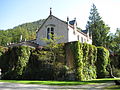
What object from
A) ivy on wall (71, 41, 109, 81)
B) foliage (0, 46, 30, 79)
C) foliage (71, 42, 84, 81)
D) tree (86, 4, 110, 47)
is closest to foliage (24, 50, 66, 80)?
foliage (0, 46, 30, 79)

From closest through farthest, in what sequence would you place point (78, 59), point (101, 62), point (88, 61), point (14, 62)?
1. point (78, 59)
2. point (14, 62)
3. point (88, 61)
4. point (101, 62)

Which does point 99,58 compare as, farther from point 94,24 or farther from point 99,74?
point 94,24

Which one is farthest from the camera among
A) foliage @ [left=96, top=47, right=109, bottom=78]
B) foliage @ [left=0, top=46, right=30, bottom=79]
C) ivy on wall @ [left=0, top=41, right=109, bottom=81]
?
foliage @ [left=96, top=47, right=109, bottom=78]

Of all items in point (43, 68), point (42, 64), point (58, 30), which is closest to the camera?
point (43, 68)

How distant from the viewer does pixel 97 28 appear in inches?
2044

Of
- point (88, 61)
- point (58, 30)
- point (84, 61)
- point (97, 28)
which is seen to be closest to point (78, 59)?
point (84, 61)

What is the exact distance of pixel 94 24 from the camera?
5403 centimetres

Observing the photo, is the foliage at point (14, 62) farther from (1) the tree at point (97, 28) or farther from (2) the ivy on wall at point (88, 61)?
(1) the tree at point (97, 28)

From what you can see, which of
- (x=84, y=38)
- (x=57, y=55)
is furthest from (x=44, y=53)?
(x=84, y=38)

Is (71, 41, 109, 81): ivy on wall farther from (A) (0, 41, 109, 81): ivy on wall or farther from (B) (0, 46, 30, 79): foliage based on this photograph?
(B) (0, 46, 30, 79): foliage

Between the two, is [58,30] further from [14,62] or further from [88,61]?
[14,62]

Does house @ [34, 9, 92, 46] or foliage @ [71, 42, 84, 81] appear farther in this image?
house @ [34, 9, 92, 46]

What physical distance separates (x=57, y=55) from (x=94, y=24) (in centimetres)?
3820

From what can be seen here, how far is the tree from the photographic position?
49.4 metres
